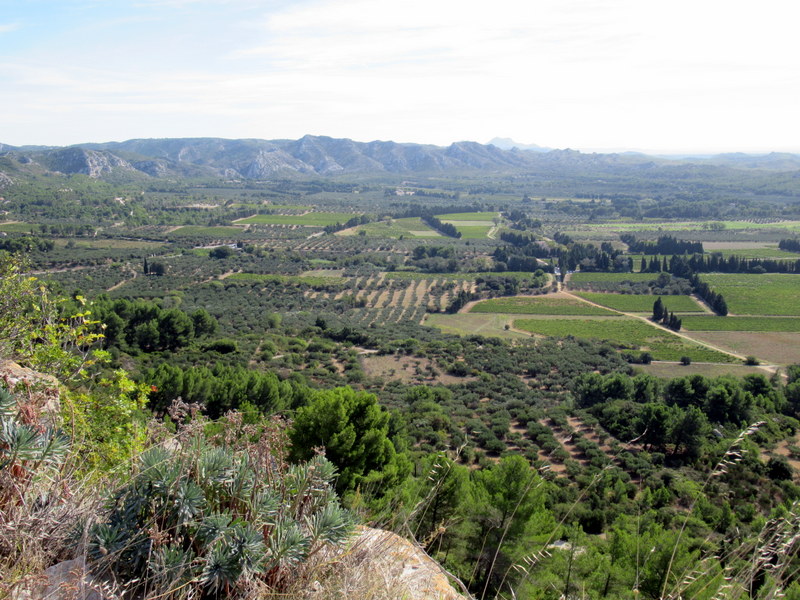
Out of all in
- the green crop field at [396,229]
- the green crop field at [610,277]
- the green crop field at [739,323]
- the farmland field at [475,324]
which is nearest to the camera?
the farmland field at [475,324]

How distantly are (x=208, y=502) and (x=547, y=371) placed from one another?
126 feet

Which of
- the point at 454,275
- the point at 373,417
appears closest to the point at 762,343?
the point at 454,275

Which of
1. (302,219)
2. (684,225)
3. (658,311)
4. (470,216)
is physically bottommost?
(658,311)

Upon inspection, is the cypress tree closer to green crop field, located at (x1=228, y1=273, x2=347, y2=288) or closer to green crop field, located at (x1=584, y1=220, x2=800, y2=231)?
green crop field, located at (x1=228, y1=273, x2=347, y2=288)

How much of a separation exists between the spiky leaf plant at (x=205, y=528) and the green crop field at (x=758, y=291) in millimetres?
67881

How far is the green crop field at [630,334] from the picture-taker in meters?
46.5

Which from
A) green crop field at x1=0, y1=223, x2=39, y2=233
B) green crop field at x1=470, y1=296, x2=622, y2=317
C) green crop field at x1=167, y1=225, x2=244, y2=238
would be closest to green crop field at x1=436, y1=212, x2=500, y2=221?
green crop field at x1=167, y1=225, x2=244, y2=238

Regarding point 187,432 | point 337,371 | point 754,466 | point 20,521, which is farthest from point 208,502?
point 337,371

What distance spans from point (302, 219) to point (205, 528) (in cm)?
12937

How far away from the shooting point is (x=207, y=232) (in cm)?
10806

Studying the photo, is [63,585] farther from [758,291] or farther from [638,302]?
[758,291]

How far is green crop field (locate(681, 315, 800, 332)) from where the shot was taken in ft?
179

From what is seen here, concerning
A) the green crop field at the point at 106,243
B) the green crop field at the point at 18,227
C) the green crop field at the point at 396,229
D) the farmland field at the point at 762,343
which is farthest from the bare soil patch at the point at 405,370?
the green crop field at the point at 18,227

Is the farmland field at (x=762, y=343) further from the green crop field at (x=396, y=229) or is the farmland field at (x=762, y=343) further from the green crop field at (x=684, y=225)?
the green crop field at (x=684, y=225)
